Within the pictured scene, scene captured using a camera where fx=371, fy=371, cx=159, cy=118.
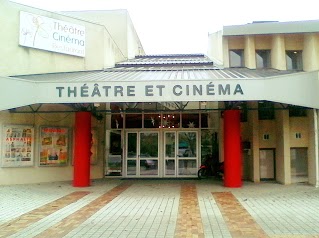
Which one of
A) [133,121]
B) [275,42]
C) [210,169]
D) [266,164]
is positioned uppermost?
[275,42]

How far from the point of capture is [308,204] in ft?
35.4

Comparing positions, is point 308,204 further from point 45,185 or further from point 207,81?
point 45,185

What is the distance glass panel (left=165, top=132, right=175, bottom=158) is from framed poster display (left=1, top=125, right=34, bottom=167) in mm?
6626

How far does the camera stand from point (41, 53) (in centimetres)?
1658

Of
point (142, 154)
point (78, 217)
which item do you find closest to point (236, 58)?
point (142, 154)

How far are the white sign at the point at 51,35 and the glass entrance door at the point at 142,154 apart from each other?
5050 millimetres

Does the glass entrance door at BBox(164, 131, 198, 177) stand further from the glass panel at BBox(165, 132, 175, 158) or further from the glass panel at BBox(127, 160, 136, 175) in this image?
the glass panel at BBox(127, 160, 136, 175)

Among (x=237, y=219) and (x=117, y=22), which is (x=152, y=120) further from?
(x=237, y=219)

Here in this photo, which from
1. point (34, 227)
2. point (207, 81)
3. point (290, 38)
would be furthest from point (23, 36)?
point (290, 38)

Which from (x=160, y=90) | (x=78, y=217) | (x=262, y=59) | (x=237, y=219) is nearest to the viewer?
(x=237, y=219)

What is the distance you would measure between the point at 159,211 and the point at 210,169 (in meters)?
8.64

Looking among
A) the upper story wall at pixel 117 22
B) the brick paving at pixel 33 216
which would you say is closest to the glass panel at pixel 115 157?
the brick paving at pixel 33 216

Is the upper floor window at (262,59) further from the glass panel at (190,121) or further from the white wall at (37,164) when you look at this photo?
the white wall at (37,164)

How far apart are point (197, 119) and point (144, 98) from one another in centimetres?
738
